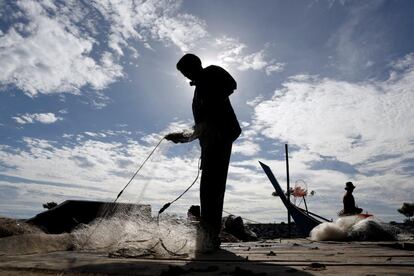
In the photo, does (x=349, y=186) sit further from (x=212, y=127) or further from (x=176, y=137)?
(x=176, y=137)

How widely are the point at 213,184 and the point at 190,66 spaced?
151 cm

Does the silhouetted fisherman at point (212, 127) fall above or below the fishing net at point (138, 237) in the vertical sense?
above

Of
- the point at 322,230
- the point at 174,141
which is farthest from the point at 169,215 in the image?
the point at 322,230

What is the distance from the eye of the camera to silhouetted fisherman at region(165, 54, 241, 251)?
4.34m

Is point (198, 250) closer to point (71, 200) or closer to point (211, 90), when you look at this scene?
point (211, 90)

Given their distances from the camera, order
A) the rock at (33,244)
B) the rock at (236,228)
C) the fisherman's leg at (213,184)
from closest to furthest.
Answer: the rock at (33,244), the fisherman's leg at (213,184), the rock at (236,228)

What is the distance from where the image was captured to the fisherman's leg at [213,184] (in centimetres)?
428

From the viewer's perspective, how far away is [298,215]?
53.6 ft

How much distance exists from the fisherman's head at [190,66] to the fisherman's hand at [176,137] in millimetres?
750

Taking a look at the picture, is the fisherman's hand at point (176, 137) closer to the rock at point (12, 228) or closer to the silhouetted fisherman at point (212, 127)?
the silhouetted fisherman at point (212, 127)

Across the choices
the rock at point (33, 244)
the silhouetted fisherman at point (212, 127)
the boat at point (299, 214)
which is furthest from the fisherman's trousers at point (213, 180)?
the boat at point (299, 214)

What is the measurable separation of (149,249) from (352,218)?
230 inches

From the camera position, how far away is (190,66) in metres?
4.48

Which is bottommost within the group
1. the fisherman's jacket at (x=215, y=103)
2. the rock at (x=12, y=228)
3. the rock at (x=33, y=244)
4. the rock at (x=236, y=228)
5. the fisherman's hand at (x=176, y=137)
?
the rock at (x=33, y=244)
